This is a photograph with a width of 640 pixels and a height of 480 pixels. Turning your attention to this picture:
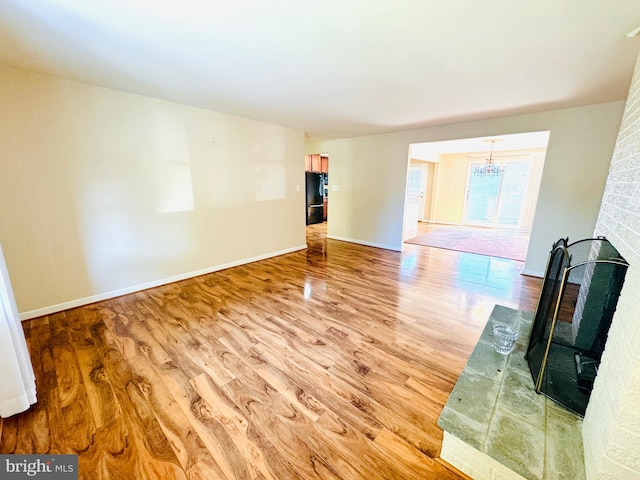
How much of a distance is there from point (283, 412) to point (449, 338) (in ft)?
5.07

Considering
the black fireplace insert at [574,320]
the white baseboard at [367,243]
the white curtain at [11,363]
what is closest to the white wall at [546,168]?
the white baseboard at [367,243]

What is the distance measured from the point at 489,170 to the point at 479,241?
253cm

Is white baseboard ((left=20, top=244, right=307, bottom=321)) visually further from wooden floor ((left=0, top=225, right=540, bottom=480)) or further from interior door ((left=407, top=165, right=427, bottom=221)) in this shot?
interior door ((left=407, top=165, right=427, bottom=221))

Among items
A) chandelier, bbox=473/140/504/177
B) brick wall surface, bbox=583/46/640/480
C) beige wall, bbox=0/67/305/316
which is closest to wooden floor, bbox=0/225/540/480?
beige wall, bbox=0/67/305/316

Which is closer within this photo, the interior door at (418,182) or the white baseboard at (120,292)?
the white baseboard at (120,292)

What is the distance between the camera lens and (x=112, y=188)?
279 cm

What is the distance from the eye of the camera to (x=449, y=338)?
217 centimetres

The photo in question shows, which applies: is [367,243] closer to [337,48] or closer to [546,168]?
[546,168]

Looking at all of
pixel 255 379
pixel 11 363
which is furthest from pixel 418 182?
pixel 11 363

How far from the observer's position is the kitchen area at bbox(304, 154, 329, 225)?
744 centimetres

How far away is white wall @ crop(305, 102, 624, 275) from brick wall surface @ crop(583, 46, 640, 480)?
8.39 ft

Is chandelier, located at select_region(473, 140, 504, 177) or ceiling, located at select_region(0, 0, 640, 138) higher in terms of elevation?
ceiling, located at select_region(0, 0, 640, 138)

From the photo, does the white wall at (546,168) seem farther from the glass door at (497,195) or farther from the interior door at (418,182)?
the glass door at (497,195)

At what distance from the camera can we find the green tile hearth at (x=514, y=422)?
3.48 ft
